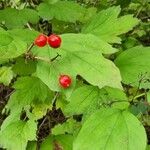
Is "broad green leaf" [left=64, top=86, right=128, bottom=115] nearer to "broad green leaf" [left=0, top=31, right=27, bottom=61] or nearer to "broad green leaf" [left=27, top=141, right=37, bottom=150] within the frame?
"broad green leaf" [left=27, top=141, right=37, bottom=150]

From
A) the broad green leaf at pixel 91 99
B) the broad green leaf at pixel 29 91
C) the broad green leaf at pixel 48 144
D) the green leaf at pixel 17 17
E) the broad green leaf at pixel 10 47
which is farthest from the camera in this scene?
the green leaf at pixel 17 17

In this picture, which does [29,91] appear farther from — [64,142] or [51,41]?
[51,41]

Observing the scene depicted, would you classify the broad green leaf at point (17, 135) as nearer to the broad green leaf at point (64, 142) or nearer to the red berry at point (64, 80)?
the broad green leaf at point (64, 142)

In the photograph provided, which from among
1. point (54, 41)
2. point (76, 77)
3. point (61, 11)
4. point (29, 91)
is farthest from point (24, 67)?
point (61, 11)

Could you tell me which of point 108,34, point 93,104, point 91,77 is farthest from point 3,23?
point 91,77

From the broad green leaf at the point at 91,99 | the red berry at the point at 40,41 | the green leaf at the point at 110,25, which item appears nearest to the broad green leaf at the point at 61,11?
the green leaf at the point at 110,25
